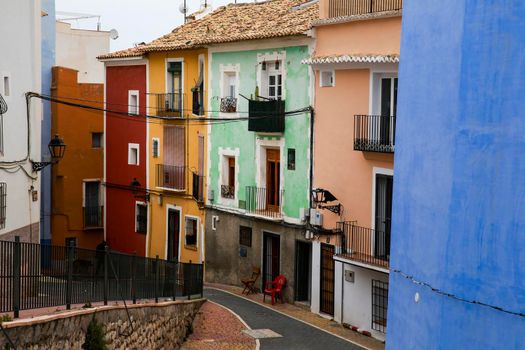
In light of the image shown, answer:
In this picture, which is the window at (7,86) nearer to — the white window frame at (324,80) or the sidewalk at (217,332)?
the sidewalk at (217,332)

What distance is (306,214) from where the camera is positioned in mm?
29625

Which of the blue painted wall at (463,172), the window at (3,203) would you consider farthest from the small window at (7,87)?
the blue painted wall at (463,172)

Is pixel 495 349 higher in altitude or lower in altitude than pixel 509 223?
lower

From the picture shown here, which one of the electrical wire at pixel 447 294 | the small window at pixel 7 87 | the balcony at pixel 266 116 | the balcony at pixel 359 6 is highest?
the balcony at pixel 359 6

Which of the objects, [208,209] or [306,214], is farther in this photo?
[208,209]

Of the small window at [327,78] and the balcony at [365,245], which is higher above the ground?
the small window at [327,78]

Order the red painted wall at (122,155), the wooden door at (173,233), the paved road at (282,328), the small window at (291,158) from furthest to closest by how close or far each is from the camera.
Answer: the red painted wall at (122,155), the wooden door at (173,233), the small window at (291,158), the paved road at (282,328)

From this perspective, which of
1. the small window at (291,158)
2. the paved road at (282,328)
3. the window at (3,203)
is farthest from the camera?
the small window at (291,158)

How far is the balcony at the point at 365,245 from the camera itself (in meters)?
25.8

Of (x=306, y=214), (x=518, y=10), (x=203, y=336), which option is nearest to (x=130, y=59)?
(x=306, y=214)

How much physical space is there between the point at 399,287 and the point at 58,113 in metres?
29.7

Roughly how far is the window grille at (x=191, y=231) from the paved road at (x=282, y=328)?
5.92 m

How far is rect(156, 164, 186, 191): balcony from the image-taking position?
125 feet

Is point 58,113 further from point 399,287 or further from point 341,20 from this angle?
point 399,287
